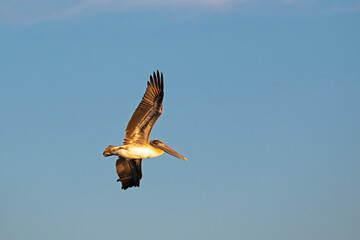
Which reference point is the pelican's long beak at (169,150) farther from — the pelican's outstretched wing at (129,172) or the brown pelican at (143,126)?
the pelican's outstretched wing at (129,172)

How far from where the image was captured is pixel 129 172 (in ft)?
121

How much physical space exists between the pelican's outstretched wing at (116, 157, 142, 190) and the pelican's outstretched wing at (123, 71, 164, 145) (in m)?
1.87

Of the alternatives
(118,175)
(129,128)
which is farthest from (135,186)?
(129,128)

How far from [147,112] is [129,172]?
3.74 m

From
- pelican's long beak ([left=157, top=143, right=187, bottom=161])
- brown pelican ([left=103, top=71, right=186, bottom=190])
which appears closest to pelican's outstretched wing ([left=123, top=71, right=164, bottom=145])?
brown pelican ([left=103, top=71, right=186, bottom=190])

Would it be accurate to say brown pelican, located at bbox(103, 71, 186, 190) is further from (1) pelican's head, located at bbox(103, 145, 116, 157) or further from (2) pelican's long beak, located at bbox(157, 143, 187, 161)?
(2) pelican's long beak, located at bbox(157, 143, 187, 161)

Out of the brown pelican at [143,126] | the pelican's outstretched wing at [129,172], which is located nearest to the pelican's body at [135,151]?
the brown pelican at [143,126]

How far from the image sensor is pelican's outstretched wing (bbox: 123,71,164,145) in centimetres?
3484

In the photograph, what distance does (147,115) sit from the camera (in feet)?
114

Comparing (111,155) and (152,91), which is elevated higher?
(152,91)

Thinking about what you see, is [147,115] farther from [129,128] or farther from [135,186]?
[135,186]

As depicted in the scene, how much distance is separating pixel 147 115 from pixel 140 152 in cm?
184

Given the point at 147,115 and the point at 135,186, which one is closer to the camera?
the point at 147,115

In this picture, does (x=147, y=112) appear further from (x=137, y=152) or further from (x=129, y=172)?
(x=129, y=172)
